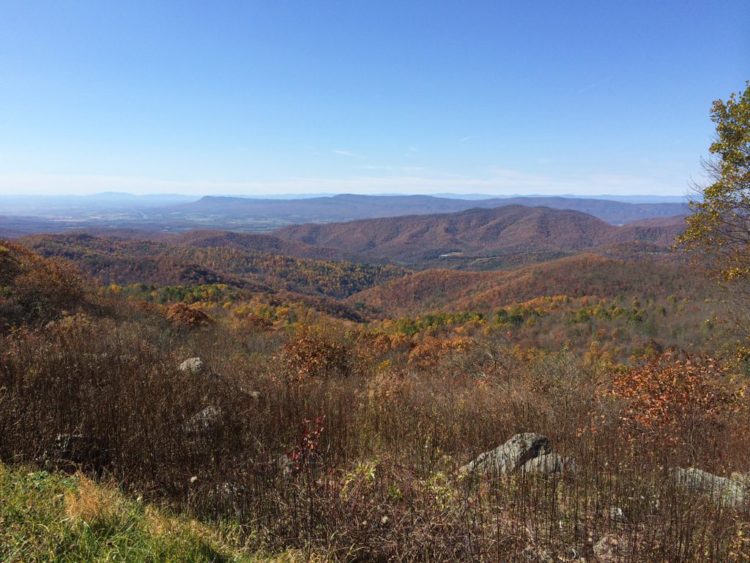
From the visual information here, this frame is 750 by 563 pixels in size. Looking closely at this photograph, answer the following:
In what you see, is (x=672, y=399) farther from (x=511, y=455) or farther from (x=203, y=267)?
(x=203, y=267)

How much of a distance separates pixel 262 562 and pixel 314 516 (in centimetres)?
70

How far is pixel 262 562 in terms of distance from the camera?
10.3ft

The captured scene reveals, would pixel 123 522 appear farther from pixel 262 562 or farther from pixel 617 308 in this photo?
pixel 617 308

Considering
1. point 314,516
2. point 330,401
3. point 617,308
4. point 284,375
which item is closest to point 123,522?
point 314,516

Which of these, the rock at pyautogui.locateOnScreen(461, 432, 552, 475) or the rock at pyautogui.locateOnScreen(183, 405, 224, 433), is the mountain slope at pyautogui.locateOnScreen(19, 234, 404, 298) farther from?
the rock at pyautogui.locateOnScreen(461, 432, 552, 475)

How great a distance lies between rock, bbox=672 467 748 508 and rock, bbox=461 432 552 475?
150cm

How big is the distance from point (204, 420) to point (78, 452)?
4.29ft

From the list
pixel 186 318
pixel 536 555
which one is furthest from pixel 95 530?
pixel 186 318

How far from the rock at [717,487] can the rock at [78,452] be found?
5850 millimetres

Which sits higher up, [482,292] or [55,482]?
[55,482]

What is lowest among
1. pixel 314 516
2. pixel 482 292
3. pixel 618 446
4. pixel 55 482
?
pixel 482 292

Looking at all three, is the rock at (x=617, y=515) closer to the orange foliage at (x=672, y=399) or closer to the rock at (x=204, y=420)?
the orange foliage at (x=672, y=399)

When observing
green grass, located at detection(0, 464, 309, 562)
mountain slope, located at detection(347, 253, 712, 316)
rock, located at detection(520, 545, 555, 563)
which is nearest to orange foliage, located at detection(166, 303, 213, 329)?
green grass, located at detection(0, 464, 309, 562)

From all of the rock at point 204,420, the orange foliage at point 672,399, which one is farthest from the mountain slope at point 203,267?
the rock at point 204,420
